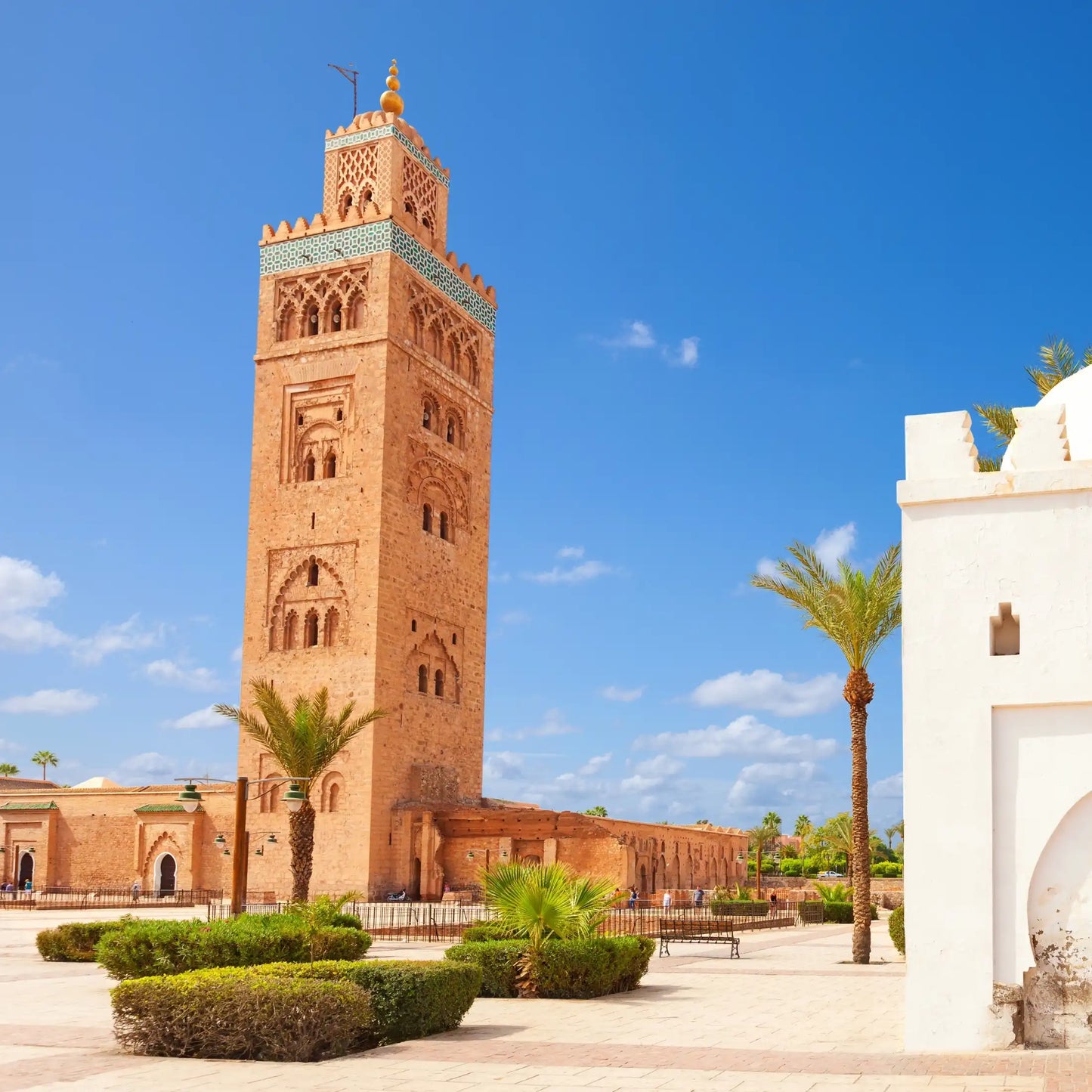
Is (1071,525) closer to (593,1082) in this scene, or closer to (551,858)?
(593,1082)

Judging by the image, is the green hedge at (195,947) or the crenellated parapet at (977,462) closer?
the crenellated parapet at (977,462)

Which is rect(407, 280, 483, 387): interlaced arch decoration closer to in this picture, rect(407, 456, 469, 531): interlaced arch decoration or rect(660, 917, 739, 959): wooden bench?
rect(407, 456, 469, 531): interlaced arch decoration

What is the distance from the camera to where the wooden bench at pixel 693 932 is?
2025 cm

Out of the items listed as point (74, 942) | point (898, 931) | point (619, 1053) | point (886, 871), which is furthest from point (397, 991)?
point (886, 871)

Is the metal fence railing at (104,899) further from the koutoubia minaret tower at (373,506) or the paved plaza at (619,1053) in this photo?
the paved plaza at (619,1053)

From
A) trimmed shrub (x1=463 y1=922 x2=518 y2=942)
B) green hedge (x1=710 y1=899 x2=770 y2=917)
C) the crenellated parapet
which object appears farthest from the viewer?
green hedge (x1=710 y1=899 x2=770 y2=917)

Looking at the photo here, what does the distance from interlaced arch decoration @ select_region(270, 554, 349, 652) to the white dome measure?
27692 millimetres

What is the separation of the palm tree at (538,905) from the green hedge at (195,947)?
7.08 ft

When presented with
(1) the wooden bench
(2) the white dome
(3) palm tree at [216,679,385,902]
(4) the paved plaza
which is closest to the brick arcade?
(1) the wooden bench

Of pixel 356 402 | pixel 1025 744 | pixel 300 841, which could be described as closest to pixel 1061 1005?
pixel 1025 744

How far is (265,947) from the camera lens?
42.5 feet

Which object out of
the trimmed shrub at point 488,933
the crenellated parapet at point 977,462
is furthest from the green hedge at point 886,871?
the crenellated parapet at point 977,462

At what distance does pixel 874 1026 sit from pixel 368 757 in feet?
81.9

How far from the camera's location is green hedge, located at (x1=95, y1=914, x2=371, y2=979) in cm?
A: 1278
